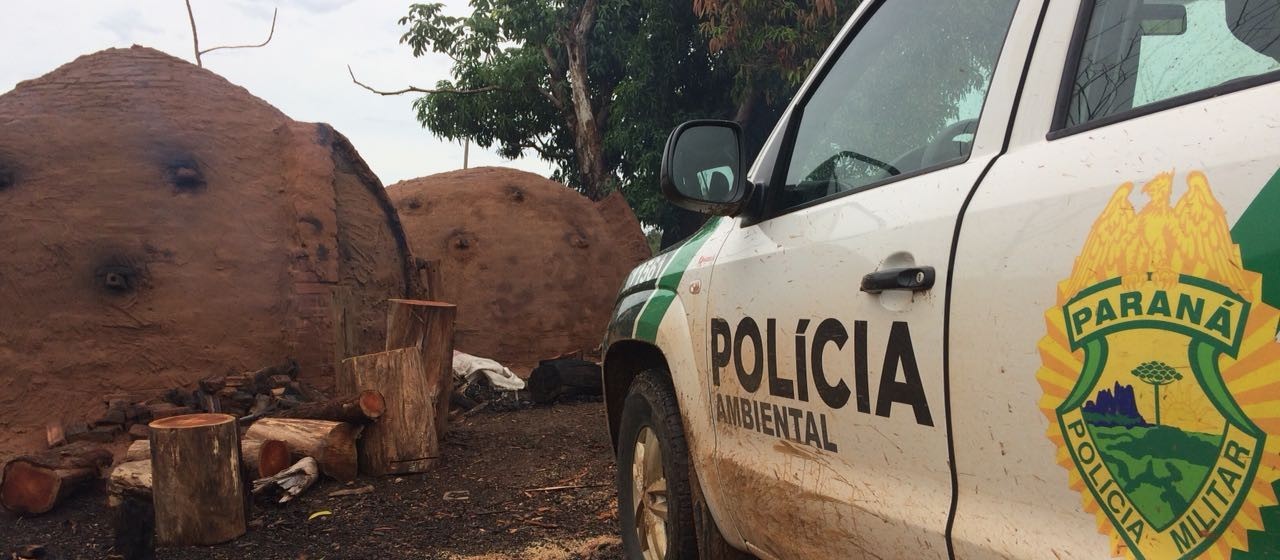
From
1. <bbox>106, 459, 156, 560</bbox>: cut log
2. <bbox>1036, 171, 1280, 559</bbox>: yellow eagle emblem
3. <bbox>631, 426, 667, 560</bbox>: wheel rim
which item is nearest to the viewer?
<bbox>1036, 171, 1280, 559</bbox>: yellow eagle emblem

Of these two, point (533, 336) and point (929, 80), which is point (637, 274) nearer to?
point (929, 80)

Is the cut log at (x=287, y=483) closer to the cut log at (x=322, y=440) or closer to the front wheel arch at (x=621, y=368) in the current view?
the cut log at (x=322, y=440)

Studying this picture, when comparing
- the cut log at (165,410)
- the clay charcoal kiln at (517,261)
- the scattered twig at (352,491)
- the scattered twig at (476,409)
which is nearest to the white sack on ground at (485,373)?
the scattered twig at (476,409)

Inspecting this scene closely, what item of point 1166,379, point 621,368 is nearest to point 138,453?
point 621,368

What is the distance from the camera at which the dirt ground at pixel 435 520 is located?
4359 mm

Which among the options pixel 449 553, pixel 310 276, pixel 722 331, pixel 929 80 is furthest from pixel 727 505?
pixel 310 276

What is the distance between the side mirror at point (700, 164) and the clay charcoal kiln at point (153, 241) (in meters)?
5.37

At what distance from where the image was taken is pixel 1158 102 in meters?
1.28

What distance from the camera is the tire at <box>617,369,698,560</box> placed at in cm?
267

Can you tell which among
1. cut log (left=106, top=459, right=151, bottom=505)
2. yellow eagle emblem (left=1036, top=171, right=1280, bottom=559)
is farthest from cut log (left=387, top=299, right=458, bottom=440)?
yellow eagle emblem (left=1036, top=171, right=1280, bottom=559)

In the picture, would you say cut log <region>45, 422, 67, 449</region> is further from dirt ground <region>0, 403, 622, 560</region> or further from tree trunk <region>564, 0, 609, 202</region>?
tree trunk <region>564, 0, 609, 202</region>

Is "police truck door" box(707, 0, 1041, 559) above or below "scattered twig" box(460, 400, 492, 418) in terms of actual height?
above

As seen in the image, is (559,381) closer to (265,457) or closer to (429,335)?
(429,335)

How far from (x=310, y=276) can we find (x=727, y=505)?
6.39 m
